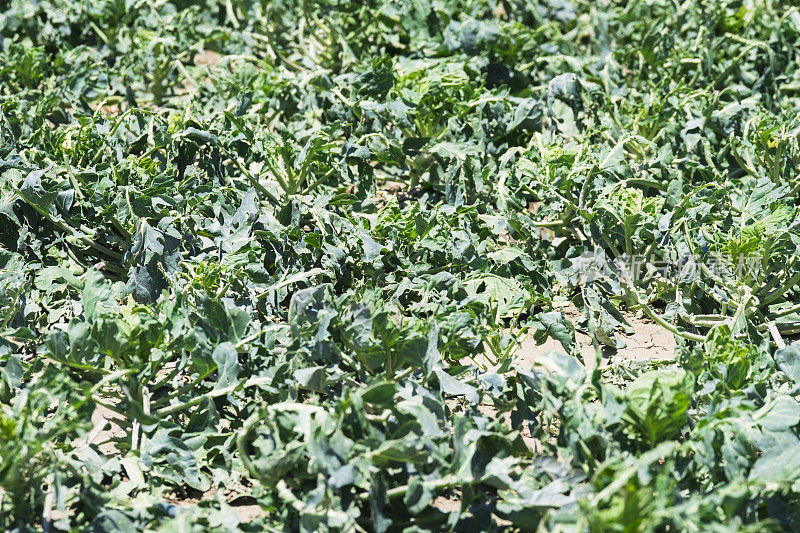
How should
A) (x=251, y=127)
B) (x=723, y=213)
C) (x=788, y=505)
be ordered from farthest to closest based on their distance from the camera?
1. (x=251, y=127)
2. (x=723, y=213)
3. (x=788, y=505)

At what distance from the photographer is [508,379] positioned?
102 inches

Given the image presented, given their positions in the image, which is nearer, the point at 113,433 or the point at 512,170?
the point at 113,433

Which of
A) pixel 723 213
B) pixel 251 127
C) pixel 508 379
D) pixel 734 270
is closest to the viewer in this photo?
pixel 508 379

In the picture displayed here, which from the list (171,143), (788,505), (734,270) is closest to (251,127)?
(171,143)

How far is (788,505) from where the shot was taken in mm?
2168

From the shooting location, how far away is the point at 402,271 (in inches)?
124

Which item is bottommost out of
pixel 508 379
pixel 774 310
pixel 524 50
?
pixel 774 310

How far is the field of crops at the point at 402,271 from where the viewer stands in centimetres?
222

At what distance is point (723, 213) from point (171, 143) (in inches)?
81.5

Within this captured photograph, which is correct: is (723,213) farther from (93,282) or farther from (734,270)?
(93,282)

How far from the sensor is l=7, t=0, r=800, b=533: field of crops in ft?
7.30

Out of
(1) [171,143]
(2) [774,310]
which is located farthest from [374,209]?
(2) [774,310]

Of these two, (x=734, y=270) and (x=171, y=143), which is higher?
(x=171, y=143)

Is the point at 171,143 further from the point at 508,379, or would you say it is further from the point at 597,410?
the point at 597,410
